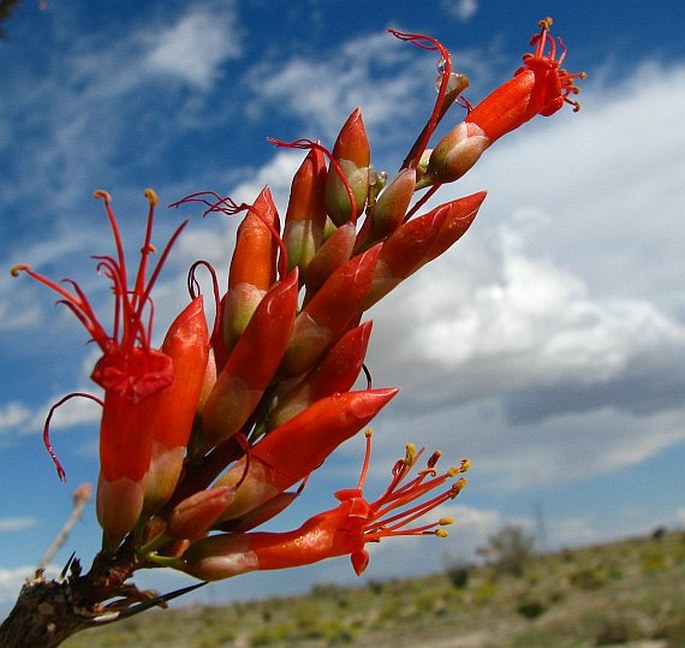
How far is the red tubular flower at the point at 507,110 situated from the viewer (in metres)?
2.86

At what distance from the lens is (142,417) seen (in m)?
2.32

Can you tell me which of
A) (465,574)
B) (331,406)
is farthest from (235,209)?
(465,574)

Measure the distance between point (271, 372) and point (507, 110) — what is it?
1.27 metres

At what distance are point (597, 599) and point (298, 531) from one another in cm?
4263

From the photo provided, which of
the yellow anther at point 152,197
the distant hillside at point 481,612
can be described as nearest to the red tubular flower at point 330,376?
the yellow anther at point 152,197

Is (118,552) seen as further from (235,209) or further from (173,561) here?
(235,209)

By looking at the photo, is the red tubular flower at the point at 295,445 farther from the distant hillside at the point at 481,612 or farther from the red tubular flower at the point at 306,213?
the distant hillside at the point at 481,612

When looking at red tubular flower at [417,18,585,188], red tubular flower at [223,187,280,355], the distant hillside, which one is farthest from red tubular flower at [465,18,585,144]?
the distant hillside

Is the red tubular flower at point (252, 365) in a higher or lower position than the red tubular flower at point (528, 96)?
lower

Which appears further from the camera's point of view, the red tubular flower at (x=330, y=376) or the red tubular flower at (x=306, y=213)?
the red tubular flower at (x=306, y=213)

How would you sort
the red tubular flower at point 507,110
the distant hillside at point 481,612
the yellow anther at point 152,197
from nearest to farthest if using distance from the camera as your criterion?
1. the yellow anther at point 152,197
2. the red tubular flower at point 507,110
3. the distant hillside at point 481,612

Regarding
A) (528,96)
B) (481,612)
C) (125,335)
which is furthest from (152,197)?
(481,612)

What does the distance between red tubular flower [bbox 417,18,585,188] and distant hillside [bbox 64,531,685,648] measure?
2814 cm

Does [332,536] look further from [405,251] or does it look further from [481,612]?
[481,612]
